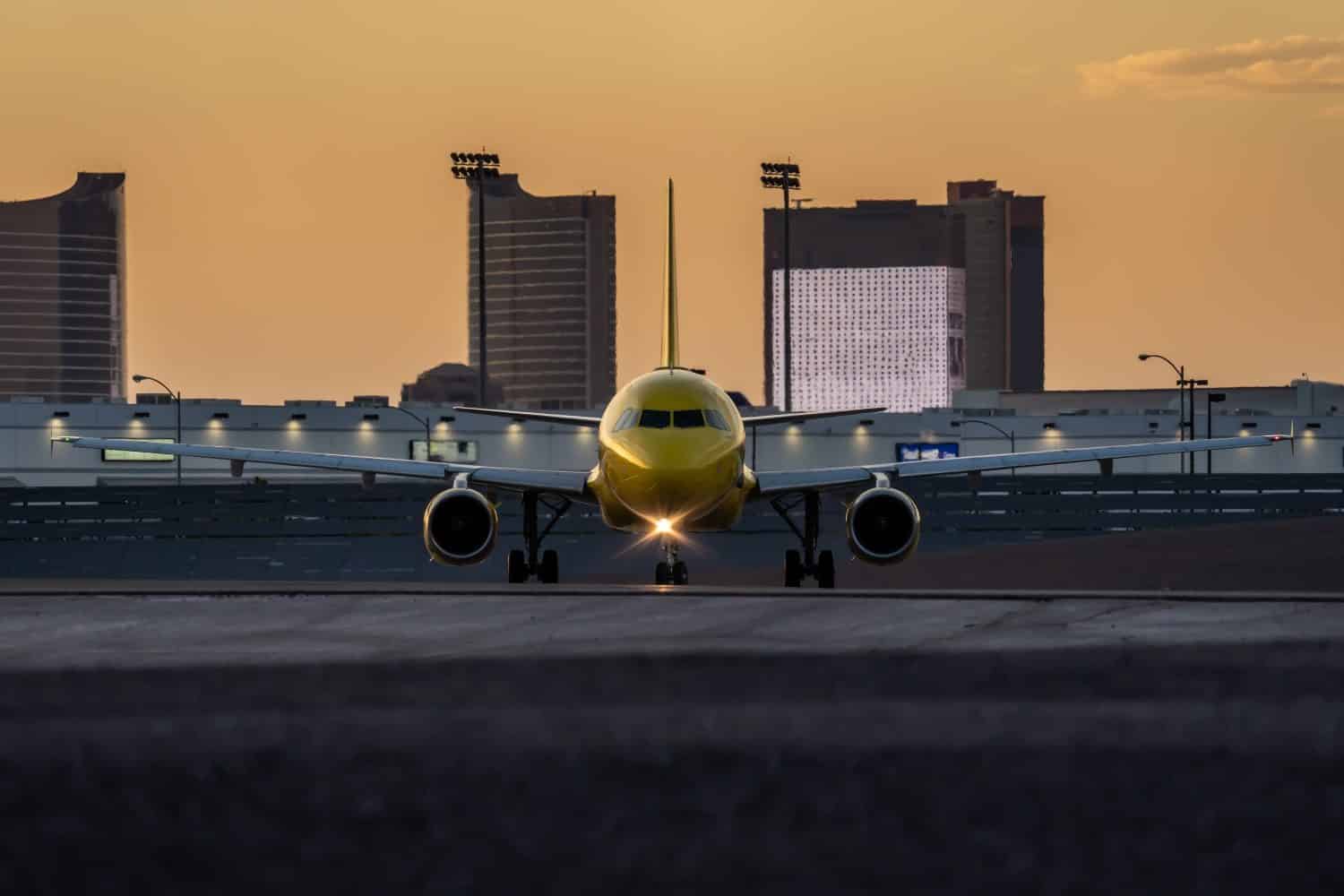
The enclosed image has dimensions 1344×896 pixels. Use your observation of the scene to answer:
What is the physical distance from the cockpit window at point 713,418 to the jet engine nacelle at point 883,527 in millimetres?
2767

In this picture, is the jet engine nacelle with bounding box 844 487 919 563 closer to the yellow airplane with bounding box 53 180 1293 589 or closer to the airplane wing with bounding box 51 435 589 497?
the yellow airplane with bounding box 53 180 1293 589

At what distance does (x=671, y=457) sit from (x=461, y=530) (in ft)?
13.9

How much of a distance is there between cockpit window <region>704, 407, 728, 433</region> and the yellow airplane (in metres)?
0.01

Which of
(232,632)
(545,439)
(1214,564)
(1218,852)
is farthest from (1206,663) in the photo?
(545,439)

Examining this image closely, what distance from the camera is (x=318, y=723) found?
471 inches

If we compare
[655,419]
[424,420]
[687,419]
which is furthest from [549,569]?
[424,420]

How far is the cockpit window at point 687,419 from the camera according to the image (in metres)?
32.8

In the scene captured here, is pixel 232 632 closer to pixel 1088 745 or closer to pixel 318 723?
pixel 318 723

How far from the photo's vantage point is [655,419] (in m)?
32.9

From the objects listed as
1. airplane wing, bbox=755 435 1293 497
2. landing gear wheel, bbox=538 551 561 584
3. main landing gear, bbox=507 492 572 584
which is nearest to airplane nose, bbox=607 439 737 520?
airplane wing, bbox=755 435 1293 497

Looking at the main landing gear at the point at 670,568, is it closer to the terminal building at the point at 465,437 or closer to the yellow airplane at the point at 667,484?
the yellow airplane at the point at 667,484

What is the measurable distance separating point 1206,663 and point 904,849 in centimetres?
684

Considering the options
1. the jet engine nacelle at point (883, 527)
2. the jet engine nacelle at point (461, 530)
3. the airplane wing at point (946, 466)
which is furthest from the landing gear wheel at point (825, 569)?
the jet engine nacelle at point (461, 530)

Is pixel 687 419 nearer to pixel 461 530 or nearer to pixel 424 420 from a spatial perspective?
pixel 461 530
